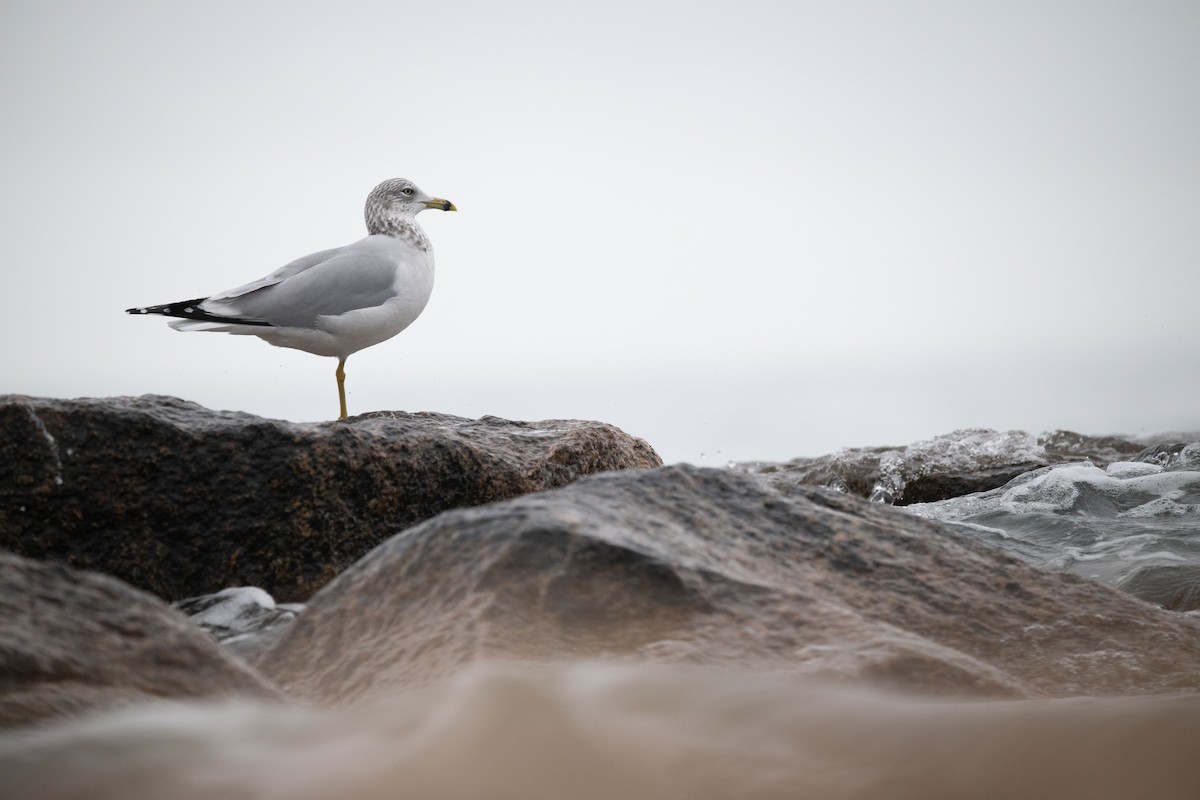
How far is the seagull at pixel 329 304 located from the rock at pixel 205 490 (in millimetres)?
2905

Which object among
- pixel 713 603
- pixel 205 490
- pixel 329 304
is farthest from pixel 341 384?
pixel 713 603

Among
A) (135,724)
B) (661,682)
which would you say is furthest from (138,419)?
(661,682)

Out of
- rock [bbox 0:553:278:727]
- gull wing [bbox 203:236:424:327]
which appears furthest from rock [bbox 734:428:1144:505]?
rock [bbox 0:553:278:727]

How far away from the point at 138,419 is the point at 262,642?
1.17 meters

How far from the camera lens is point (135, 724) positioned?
165cm

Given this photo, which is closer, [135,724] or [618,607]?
[135,724]

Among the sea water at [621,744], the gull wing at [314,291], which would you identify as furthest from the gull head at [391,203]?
the sea water at [621,744]

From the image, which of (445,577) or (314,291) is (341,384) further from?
(445,577)

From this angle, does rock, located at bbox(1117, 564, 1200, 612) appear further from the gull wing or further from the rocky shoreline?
the gull wing

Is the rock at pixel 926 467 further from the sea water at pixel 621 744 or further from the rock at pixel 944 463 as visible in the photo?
the sea water at pixel 621 744

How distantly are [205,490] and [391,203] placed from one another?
15.9 feet

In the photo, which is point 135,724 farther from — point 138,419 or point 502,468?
point 502,468

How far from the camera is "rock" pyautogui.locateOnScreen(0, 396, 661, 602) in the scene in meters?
3.69

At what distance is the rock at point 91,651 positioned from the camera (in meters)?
1.67
